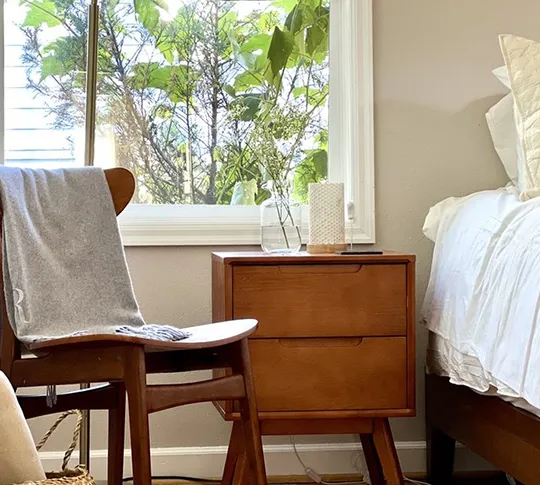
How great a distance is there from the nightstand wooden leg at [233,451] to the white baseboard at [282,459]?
0.27 m

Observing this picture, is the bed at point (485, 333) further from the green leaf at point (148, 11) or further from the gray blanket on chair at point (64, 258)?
the green leaf at point (148, 11)

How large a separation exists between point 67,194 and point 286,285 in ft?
1.78

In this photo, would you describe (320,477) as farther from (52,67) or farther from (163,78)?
(52,67)

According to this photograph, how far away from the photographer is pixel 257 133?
2.37 metres

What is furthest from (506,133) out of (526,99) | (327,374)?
(327,374)

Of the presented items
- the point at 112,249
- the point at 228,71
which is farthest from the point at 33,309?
the point at 228,71

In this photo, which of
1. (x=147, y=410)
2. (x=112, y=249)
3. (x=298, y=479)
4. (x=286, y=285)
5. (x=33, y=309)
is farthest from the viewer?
(x=298, y=479)

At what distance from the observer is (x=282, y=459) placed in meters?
2.36

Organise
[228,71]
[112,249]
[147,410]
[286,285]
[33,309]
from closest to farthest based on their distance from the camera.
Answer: [147,410] → [33,309] → [112,249] → [286,285] → [228,71]

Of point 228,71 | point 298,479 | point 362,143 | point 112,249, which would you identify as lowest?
Answer: point 298,479

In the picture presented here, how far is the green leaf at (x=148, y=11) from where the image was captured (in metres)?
2.46

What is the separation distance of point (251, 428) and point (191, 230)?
84cm

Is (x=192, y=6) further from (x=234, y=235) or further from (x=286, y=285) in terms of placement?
(x=286, y=285)

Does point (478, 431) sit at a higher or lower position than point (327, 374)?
lower
